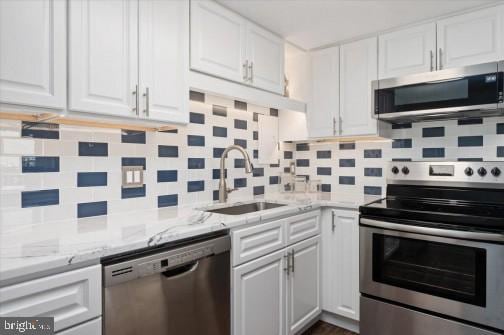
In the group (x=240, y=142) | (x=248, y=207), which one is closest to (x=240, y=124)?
(x=240, y=142)

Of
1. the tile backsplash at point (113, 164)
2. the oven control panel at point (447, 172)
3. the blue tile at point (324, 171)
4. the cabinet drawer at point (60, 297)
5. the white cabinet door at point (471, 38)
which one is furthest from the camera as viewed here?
the blue tile at point (324, 171)

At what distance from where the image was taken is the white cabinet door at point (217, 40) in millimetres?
1713

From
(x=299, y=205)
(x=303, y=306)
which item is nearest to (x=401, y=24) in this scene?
(x=299, y=205)

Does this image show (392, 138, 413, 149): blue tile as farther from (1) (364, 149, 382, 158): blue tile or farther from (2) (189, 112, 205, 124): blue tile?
(2) (189, 112, 205, 124): blue tile

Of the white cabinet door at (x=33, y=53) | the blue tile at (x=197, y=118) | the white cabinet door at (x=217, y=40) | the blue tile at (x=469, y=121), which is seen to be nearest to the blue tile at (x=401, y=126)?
the blue tile at (x=469, y=121)

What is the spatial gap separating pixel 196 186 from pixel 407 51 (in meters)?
1.75

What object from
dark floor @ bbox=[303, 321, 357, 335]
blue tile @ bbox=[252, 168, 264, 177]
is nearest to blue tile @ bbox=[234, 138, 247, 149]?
blue tile @ bbox=[252, 168, 264, 177]

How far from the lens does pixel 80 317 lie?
0.99m

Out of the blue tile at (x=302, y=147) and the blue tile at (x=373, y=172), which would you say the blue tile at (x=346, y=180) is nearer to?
the blue tile at (x=373, y=172)

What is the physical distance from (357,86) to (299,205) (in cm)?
107

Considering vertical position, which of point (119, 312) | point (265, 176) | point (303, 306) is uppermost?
point (265, 176)

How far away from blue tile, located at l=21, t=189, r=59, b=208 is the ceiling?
139 centimetres

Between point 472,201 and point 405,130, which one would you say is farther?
point 405,130

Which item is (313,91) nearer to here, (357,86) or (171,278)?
(357,86)
